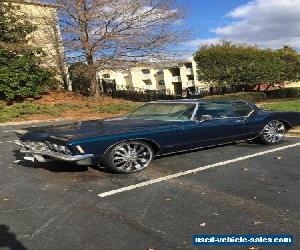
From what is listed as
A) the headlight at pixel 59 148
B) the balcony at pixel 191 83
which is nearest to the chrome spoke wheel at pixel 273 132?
the headlight at pixel 59 148

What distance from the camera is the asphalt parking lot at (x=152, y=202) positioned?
4.17 metres

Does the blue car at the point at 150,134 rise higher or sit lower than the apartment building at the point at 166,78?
lower

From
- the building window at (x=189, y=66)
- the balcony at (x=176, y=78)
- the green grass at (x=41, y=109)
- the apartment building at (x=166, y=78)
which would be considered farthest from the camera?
the balcony at (x=176, y=78)

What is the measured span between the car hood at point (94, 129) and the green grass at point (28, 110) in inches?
492

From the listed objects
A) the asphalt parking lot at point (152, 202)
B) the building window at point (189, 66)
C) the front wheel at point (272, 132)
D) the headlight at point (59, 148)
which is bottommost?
the asphalt parking lot at point (152, 202)

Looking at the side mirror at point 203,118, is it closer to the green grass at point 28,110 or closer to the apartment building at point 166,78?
the green grass at point 28,110

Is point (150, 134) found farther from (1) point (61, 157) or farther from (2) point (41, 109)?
(2) point (41, 109)

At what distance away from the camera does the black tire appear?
6.39 m

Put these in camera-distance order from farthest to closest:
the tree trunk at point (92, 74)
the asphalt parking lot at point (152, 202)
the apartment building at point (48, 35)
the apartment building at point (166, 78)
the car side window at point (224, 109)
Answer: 1. the apartment building at point (166, 78)
2. the apartment building at point (48, 35)
3. the tree trunk at point (92, 74)
4. the car side window at point (224, 109)
5. the asphalt parking lot at point (152, 202)

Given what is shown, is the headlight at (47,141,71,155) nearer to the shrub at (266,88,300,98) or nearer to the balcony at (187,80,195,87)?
the shrub at (266,88,300,98)

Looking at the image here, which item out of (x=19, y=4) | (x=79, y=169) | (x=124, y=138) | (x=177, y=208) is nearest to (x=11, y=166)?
(x=79, y=169)

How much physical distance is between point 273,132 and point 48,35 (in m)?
17.4

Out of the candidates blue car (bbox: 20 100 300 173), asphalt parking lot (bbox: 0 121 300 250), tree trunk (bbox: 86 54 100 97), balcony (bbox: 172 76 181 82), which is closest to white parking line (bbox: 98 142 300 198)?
asphalt parking lot (bbox: 0 121 300 250)

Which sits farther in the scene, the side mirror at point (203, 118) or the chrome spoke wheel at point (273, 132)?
the chrome spoke wheel at point (273, 132)
